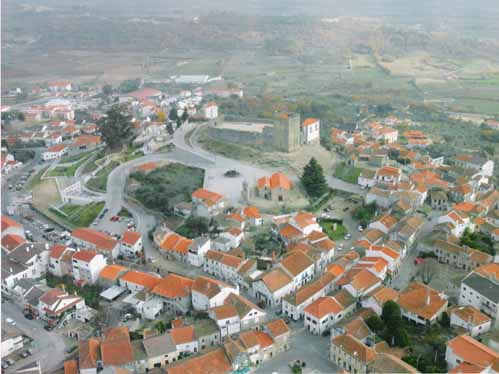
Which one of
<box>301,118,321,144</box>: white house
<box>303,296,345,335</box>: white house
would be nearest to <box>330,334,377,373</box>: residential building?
<box>303,296,345,335</box>: white house

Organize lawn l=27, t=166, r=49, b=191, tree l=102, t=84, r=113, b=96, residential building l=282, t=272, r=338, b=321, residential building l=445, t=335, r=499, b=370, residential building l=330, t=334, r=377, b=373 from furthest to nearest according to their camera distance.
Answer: tree l=102, t=84, r=113, b=96, lawn l=27, t=166, r=49, b=191, residential building l=282, t=272, r=338, b=321, residential building l=330, t=334, r=377, b=373, residential building l=445, t=335, r=499, b=370

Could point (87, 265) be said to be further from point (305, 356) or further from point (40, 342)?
point (305, 356)

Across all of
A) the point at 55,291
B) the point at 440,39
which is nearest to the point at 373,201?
the point at 55,291

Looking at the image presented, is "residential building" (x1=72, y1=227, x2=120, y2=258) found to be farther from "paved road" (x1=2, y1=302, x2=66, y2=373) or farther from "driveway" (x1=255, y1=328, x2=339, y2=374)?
"driveway" (x1=255, y1=328, x2=339, y2=374)

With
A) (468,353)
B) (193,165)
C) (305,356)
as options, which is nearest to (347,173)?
(193,165)

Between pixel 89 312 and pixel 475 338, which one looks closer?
pixel 475 338

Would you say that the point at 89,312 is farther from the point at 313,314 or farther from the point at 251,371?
the point at 313,314
